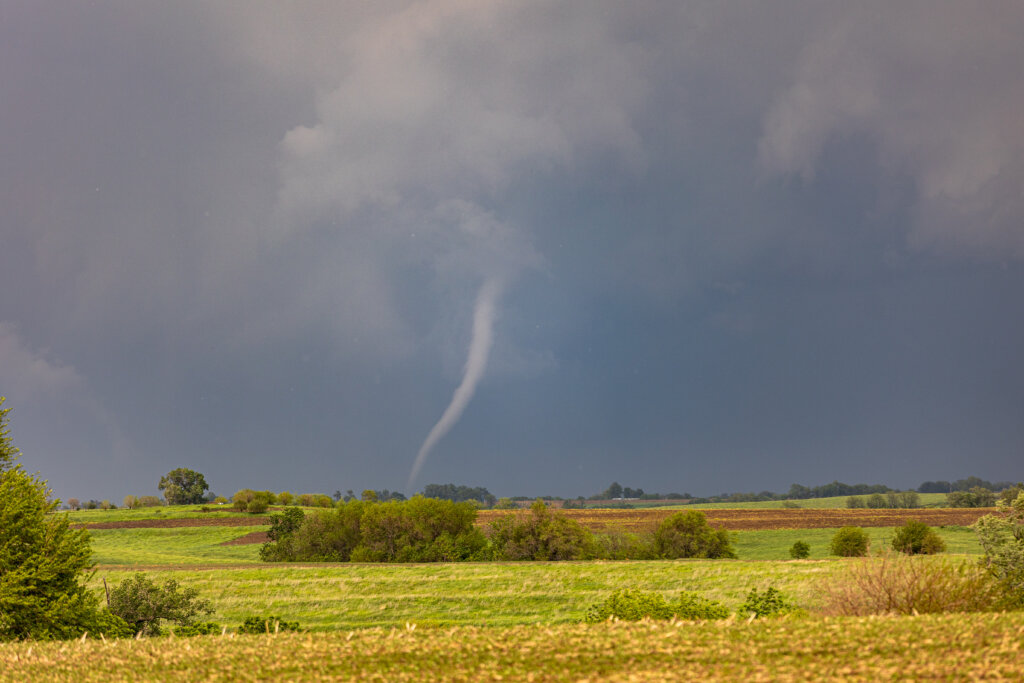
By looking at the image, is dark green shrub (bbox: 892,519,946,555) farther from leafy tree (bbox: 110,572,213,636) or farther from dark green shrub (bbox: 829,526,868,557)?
leafy tree (bbox: 110,572,213,636)

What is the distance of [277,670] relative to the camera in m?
9.83

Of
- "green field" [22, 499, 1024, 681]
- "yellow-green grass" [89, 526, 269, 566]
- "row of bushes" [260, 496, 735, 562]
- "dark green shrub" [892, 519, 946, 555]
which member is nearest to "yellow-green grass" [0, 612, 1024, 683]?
"green field" [22, 499, 1024, 681]

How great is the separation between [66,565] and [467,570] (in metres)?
27.1

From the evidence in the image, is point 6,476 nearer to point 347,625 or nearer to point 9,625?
point 9,625

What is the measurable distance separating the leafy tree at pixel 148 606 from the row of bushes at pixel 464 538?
1040 inches

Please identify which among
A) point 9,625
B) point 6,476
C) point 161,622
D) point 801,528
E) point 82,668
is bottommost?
point 801,528

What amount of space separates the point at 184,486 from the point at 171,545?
2610 inches

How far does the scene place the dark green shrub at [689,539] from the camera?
54.8m

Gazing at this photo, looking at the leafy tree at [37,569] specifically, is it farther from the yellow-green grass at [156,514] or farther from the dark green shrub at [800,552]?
the yellow-green grass at [156,514]

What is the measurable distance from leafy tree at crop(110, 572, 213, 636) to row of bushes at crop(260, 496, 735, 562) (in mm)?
26422

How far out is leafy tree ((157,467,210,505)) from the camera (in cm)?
13562

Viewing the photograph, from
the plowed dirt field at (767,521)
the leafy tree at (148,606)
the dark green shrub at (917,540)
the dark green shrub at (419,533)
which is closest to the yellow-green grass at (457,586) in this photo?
the leafy tree at (148,606)

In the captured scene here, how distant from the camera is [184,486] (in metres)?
140

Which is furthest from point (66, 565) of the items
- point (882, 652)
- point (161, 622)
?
point (882, 652)
